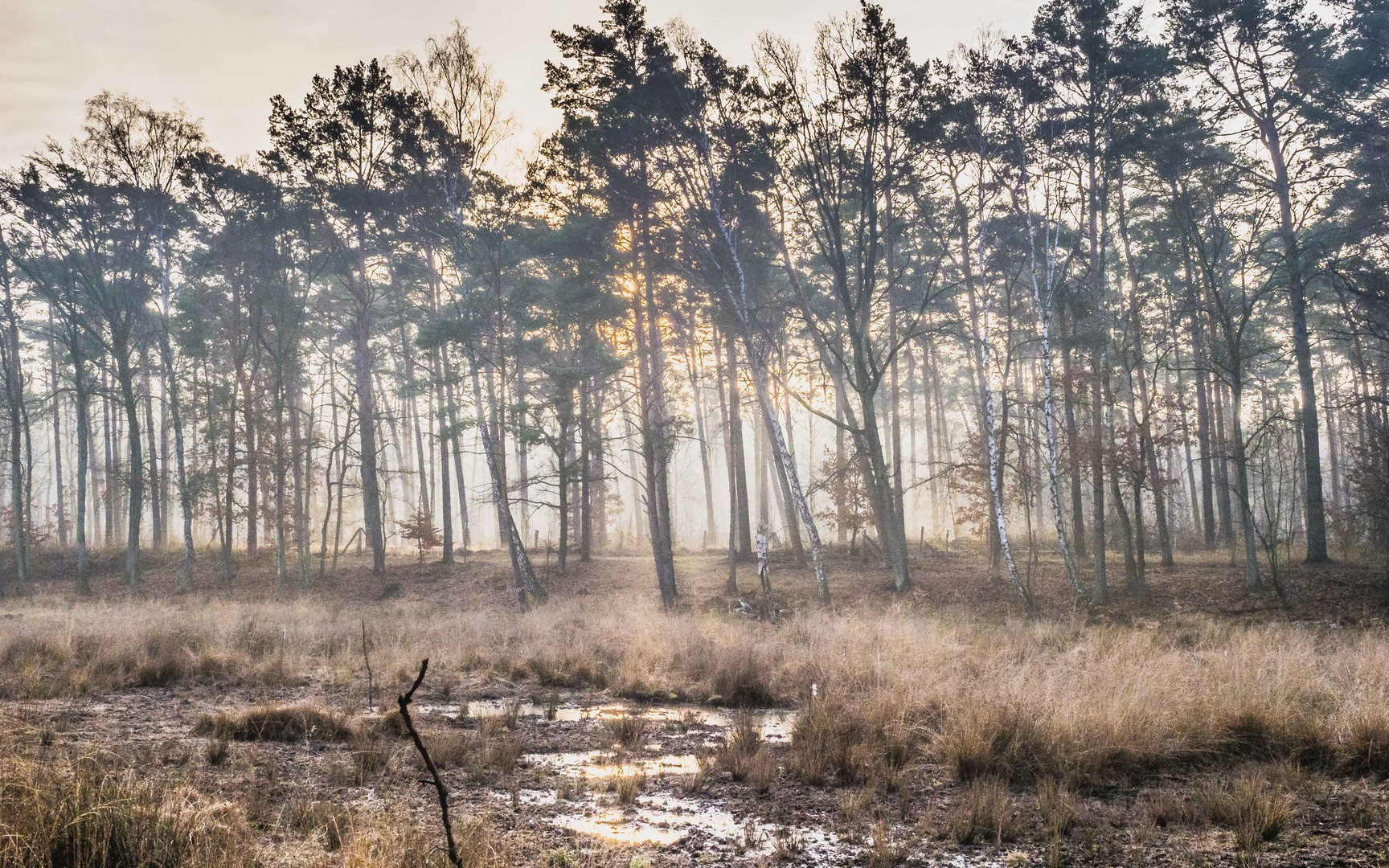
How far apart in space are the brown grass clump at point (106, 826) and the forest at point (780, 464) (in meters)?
0.04

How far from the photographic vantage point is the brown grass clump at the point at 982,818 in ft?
14.6

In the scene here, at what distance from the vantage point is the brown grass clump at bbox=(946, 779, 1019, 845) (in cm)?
445

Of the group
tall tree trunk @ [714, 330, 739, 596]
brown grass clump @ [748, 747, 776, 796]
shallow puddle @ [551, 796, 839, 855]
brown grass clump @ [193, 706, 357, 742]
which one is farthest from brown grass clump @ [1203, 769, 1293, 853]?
tall tree trunk @ [714, 330, 739, 596]

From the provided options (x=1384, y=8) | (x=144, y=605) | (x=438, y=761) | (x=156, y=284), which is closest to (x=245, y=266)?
(x=156, y=284)

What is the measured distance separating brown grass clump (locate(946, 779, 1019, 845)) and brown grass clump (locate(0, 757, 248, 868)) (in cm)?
398

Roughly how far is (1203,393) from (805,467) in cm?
3386

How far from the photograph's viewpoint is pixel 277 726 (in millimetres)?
6680

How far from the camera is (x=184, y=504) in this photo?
21531mm

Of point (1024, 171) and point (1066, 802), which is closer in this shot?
point (1066, 802)

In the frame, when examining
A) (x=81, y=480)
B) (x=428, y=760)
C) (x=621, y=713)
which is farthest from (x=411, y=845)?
(x=81, y=480)

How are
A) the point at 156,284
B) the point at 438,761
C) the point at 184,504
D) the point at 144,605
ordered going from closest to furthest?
the point at 438,761 < the point at 144,605 < the point at 184,504 < the point at 156,284

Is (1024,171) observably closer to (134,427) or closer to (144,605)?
(144,605)

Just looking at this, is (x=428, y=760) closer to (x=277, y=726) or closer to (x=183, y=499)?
(x=277, y=726)

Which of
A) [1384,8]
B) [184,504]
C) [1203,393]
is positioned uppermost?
[1384,8]
